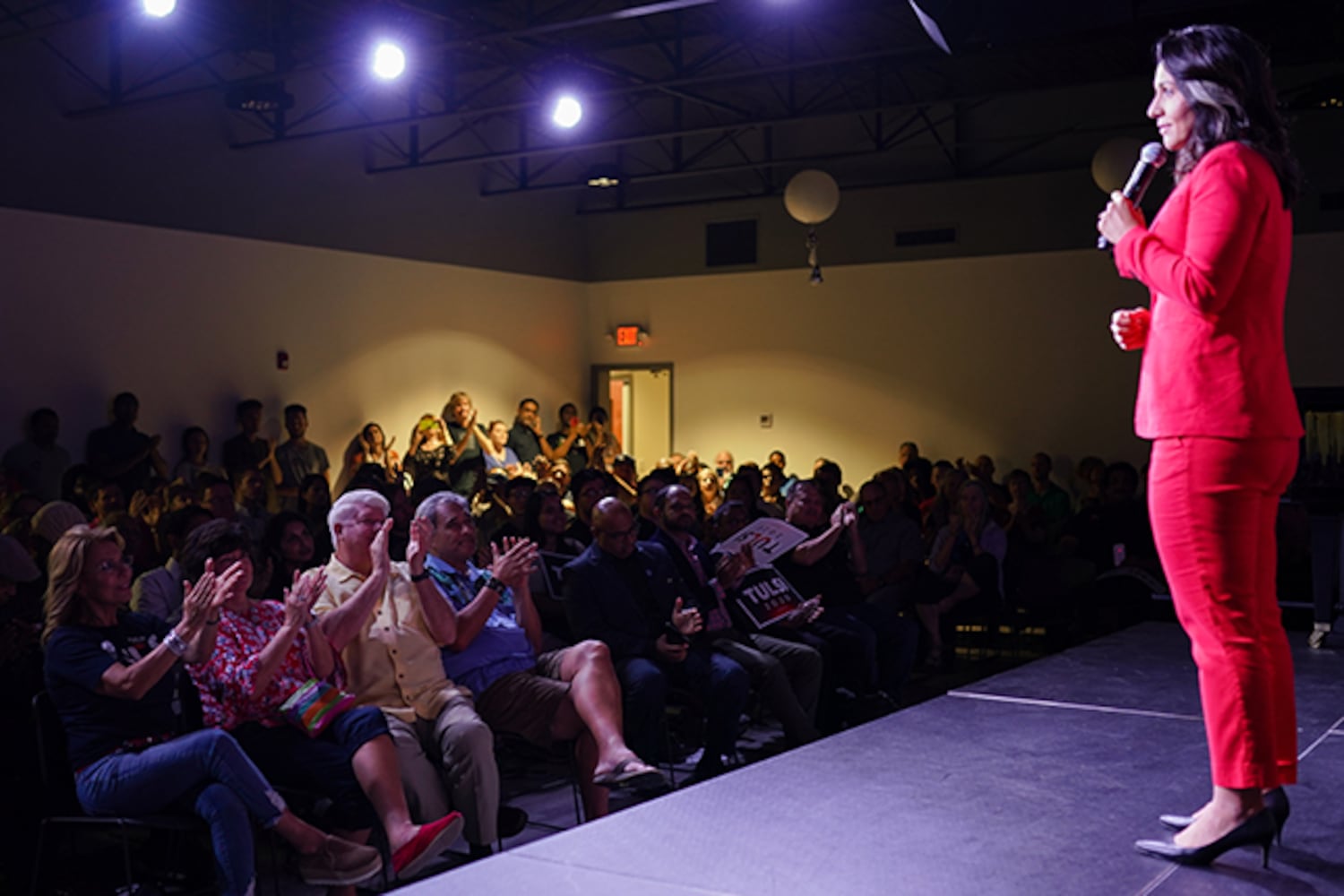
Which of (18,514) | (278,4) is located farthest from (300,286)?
(18,514)

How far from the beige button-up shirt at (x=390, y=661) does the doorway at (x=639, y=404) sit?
10.2 meters

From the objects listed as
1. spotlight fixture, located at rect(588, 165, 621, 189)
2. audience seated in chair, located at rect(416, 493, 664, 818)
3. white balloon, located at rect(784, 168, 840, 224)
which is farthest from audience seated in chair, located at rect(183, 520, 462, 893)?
spotlight fixture, located at rect(588, 165, 621, 189)

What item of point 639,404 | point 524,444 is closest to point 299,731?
point 524,444

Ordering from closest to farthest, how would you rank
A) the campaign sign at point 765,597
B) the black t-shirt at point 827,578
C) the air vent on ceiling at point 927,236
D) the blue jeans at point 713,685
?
the blue jeans at point 713,685 < the campaign sign at point 765,597 < the black t-shirt at point 827,578 < the air vent on ceiling at point 927,236

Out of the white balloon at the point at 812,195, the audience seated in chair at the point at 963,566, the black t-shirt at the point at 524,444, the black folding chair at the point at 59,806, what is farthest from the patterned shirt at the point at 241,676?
the black t-shirt at the point at 524,444

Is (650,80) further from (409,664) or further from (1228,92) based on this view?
(1228,92)

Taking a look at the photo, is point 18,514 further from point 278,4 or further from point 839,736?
point 839,736

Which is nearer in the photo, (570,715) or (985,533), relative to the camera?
(570,715)

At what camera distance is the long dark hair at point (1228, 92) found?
2.10m

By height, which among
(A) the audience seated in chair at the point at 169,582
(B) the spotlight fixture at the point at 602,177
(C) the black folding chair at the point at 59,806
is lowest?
(C) the black folding chair at the point at 59,806

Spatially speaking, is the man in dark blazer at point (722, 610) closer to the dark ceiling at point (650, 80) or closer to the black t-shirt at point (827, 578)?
the black t-shirt at point (827, 578)

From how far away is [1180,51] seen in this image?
2135 mm

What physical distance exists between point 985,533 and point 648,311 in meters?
7.02

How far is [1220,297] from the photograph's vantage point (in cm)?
205
